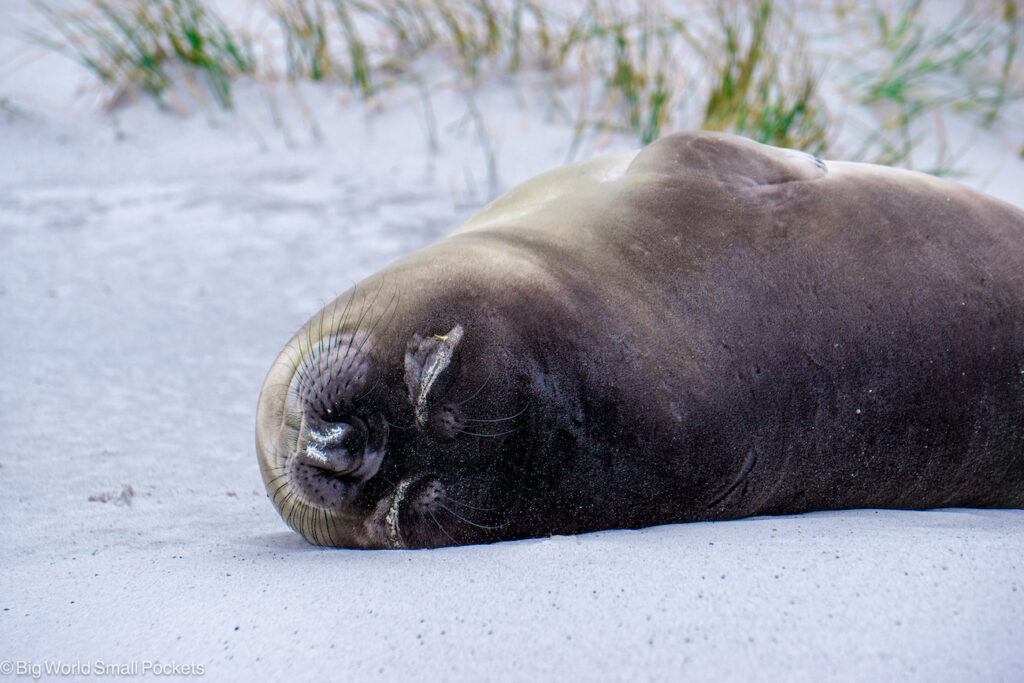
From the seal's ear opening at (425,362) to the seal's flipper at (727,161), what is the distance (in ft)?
3.16

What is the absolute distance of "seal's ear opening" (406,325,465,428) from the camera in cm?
189

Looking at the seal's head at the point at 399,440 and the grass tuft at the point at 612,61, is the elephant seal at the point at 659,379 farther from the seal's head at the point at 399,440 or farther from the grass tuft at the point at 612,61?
the grass tuft at the point at 612,61

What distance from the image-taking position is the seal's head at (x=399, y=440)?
188 cm

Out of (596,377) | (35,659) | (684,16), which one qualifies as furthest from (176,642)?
(684,16)

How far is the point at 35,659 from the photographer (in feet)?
4.84

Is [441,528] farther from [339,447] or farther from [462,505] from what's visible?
[339,447]

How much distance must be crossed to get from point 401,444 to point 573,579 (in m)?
0.48

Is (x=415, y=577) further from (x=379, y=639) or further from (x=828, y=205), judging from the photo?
(x=828, y=205)

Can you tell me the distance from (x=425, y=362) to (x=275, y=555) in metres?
0.55

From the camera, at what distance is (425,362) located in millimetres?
1929

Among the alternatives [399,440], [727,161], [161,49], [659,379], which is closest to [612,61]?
[161,49]

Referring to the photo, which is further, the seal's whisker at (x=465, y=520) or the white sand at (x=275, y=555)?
the seal's whisker at (x=465, y=520)

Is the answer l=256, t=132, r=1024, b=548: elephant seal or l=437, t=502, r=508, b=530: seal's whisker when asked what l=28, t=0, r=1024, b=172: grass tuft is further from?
l=437, t=502, r=508, b=530: seal's whisker

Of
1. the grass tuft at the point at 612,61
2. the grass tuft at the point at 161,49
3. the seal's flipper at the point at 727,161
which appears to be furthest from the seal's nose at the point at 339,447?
the grass tuft at the point at 161,49
